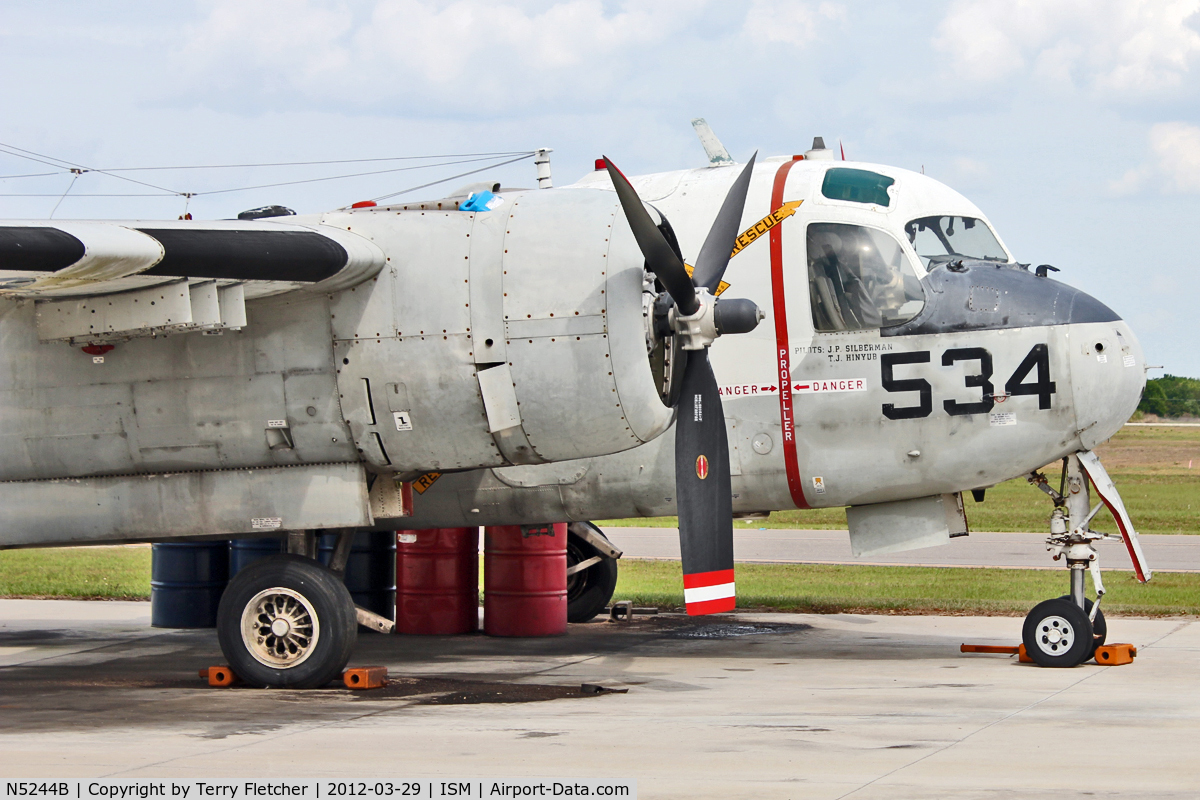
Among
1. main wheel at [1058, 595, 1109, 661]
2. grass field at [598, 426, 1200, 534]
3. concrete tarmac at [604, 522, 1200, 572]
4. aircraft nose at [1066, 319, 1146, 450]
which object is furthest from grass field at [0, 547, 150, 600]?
aircraft nose at [1066, 319, 1146, 450]

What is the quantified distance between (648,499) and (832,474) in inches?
66.3

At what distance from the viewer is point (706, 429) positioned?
1141cm

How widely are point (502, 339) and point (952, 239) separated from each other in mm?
4399

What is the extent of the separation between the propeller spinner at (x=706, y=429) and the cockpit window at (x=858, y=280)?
1.01 metres

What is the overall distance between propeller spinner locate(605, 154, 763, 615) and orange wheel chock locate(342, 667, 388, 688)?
2.53m

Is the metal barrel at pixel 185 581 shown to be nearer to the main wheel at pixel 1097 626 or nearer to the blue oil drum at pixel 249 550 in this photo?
the blue oil drum at pixel 249 550

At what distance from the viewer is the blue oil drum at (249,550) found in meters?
15.8

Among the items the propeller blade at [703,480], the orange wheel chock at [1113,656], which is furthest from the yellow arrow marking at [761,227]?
the orange wheel chock at [1113,656]

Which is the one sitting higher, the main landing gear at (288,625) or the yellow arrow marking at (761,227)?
the yellow arrow marking at (761,227)

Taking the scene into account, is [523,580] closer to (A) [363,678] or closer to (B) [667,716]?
(A) [363,678]

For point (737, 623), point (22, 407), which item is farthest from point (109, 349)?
point (737, 623)

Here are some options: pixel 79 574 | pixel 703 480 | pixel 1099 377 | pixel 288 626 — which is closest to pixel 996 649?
pixel 1099 377

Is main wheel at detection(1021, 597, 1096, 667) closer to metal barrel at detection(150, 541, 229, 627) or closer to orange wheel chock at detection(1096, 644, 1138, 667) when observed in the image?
orange wheel chock at detection(1096, 644, 1138, 667)

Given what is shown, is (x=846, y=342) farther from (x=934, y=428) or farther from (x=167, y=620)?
(x=167, y=620)
